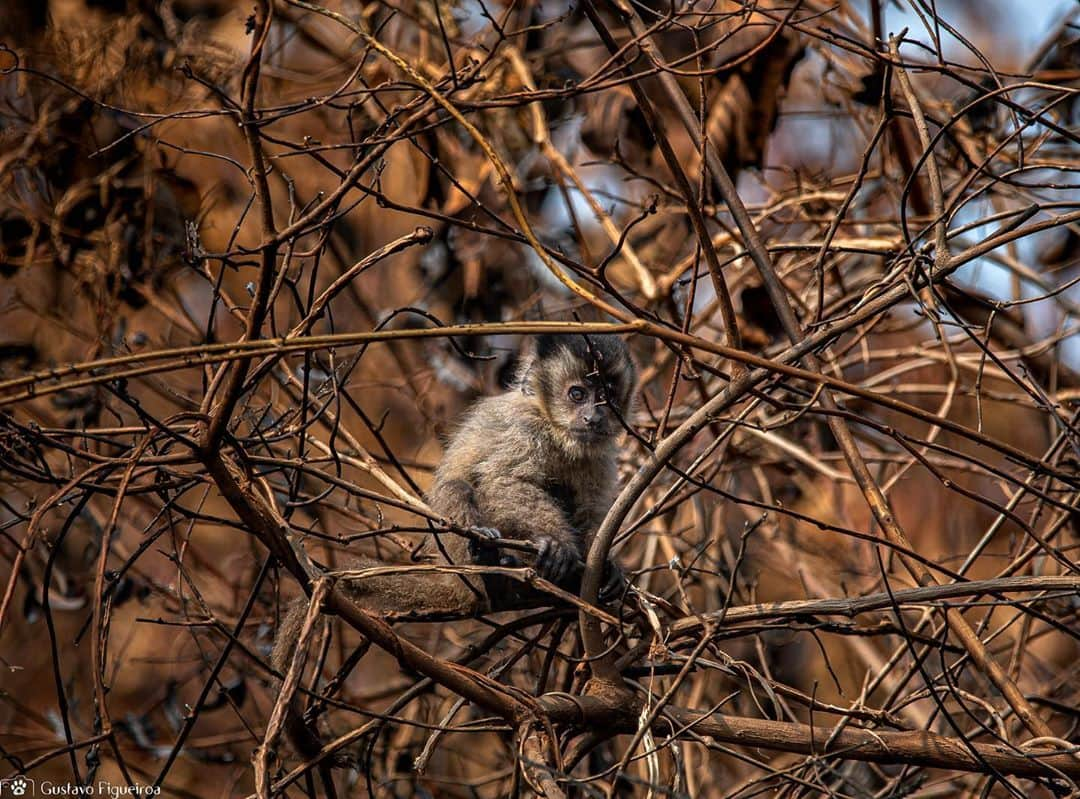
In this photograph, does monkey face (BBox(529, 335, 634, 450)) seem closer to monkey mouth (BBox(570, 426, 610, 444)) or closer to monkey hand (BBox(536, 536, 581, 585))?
monkey mouth (BBox(570, 426, 610, 444))

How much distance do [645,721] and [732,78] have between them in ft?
10.4

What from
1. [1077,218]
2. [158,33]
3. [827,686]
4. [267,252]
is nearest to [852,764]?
[1077,218]

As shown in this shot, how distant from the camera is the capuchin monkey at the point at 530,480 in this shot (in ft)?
13.3

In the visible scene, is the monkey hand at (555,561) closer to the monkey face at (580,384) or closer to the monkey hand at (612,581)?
the monkey hand at (612,581)

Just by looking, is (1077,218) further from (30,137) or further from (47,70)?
(47,70)

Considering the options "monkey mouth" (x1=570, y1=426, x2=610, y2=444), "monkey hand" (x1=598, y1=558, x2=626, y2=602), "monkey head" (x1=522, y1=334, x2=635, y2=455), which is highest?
"monkey head" (x1=522, y1=334, x2=635, y2=455)

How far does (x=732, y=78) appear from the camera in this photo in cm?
488

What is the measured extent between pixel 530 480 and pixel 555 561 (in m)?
0.70

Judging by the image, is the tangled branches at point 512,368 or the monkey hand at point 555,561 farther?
the monkey hand at point 555,561

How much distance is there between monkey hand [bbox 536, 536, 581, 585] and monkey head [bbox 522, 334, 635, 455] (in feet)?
2.34

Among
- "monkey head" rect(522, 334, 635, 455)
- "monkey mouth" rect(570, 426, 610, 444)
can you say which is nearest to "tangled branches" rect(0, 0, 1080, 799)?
"monkey head" rect(522, 334, 635, 455)

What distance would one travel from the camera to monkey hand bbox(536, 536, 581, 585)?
3.98 metres

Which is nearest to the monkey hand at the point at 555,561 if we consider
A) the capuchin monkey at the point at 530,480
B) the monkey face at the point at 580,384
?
the capuchin monkey at the point at 530,480

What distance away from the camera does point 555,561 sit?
13.1 feet
